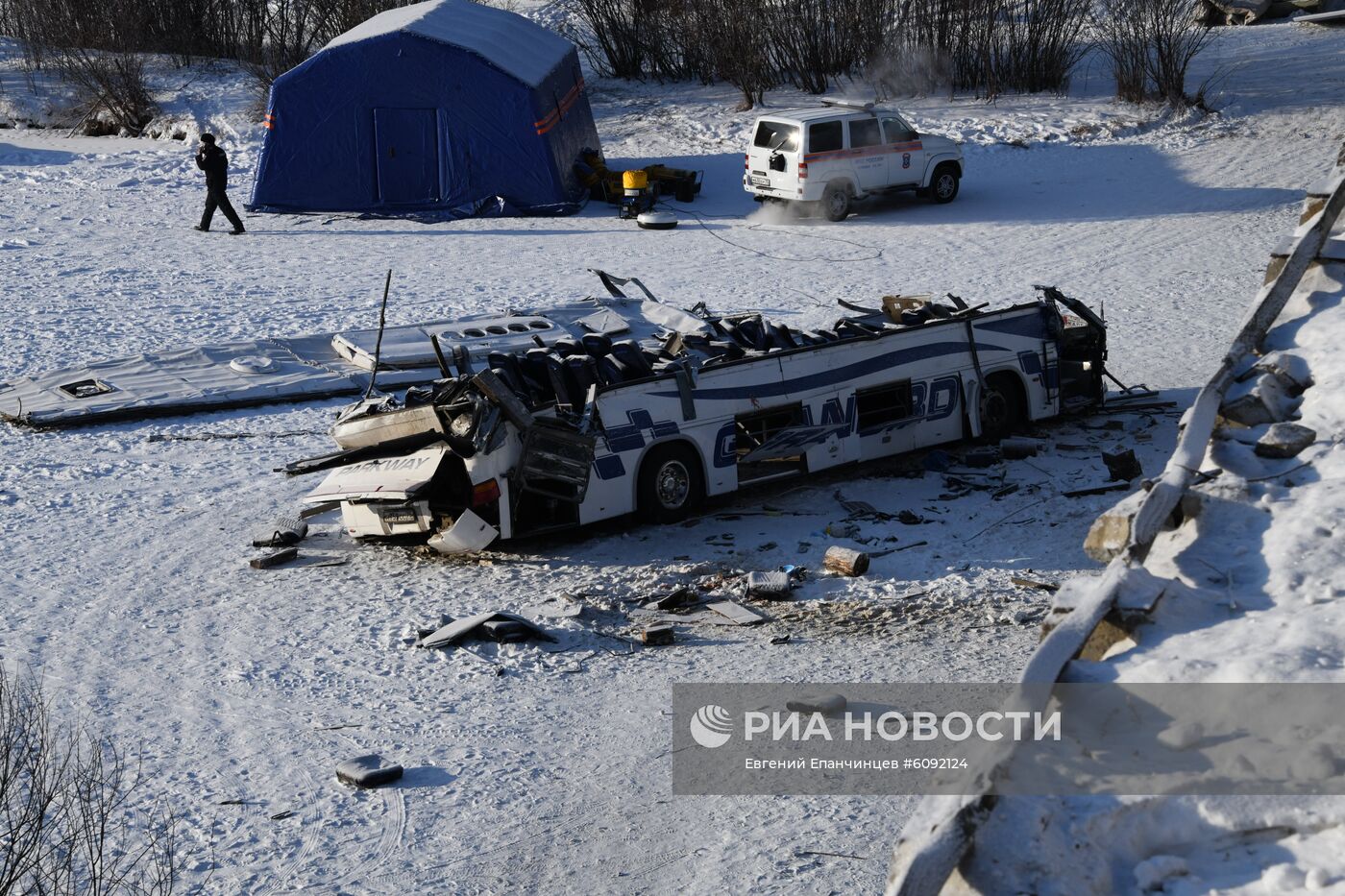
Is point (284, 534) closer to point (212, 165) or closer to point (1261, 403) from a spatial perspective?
point (1261, 403)

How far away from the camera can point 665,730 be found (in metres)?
8.85

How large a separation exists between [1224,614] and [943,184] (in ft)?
65.5

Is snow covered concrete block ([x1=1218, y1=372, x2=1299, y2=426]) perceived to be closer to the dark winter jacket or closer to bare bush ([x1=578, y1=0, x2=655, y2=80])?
the dark winter jacket

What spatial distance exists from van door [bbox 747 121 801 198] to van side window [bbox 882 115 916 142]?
1.67m

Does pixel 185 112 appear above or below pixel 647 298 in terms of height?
above

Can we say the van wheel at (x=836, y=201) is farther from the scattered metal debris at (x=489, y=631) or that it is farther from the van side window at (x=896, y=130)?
the scattered metal debris at (x=489, y=631)

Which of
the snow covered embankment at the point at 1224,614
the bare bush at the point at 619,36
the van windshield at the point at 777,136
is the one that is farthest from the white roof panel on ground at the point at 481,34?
the snow covered embankment at the point at 1224,614

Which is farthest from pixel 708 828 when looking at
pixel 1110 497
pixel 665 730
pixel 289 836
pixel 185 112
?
pixel 185 112

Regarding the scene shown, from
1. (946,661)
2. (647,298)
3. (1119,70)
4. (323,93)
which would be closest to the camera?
(946,661)

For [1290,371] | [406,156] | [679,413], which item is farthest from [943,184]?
[1290,371]

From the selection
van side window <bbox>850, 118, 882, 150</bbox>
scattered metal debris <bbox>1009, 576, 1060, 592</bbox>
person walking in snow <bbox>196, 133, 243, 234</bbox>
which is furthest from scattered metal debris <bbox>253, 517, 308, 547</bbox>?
van side window <bbox>850, 118, 882, 150</bbox>

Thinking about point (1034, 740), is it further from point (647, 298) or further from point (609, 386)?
point (647, 298)

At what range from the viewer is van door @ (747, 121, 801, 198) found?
24266 millimetres

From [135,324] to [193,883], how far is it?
1306 cm
